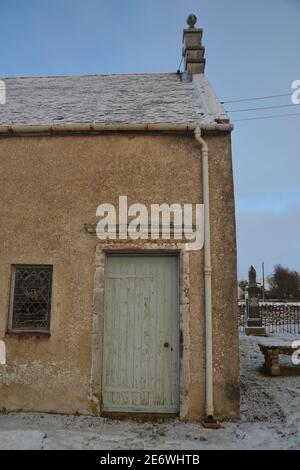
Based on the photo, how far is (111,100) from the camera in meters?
7.43

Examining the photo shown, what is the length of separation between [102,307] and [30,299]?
44.0 inches

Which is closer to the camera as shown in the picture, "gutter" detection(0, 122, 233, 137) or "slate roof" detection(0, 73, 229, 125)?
"gutter" detection(0, 122, 233, 137)

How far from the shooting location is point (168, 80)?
8.94 m

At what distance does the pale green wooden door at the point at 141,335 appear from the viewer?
17.5 ft

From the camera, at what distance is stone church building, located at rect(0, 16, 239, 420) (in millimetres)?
5242

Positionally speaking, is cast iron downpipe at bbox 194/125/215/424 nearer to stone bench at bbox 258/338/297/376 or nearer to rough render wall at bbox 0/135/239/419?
rough render wall at bbox 0/135/239/419

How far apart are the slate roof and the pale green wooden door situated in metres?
2.42

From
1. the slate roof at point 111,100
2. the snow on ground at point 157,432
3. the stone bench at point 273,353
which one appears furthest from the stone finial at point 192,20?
the snow on ground at point 157,432

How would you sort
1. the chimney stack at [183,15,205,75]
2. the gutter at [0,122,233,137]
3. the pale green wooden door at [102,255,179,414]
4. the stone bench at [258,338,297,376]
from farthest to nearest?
1. the chimney stack at [183,15,205,75]
2. the stone bench at [258,338,297,376]
3. the gutter at [0,122,233,137]
4. the pale green wooden door at [102,255,179,414]

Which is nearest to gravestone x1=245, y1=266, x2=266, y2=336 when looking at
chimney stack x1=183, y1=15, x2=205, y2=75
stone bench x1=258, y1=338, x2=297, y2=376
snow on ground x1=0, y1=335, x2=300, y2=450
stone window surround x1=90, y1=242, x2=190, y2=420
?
stone bench x1=258, y1=338, x2=297, y2=376

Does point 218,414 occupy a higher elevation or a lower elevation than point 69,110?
lower
